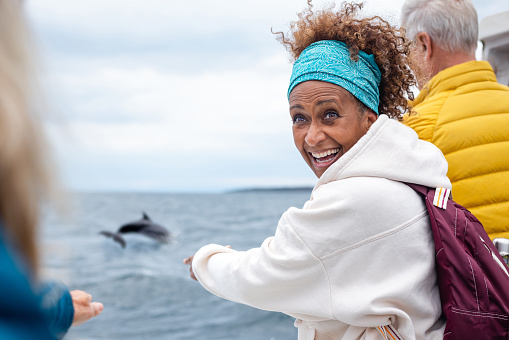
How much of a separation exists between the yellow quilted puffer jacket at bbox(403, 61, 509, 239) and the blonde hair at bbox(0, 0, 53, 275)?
79.0 inches

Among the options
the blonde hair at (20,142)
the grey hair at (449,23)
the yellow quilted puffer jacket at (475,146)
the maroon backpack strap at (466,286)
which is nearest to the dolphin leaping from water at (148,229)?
the grey hair at (449,23)

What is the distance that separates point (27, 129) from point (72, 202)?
12cm

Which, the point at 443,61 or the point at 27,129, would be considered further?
the point at 443,61

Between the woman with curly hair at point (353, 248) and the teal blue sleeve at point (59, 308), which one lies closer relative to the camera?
the teal blue sleeve at point (59, 308)

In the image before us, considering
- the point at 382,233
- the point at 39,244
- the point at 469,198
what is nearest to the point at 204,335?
the point at 469,198

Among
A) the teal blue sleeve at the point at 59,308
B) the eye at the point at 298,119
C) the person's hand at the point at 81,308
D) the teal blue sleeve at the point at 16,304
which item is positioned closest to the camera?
the teal blue sleeve at the point at 16,304

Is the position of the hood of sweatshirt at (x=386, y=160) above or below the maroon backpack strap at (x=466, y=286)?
above

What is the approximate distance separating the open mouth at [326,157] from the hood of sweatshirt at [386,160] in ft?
0.81

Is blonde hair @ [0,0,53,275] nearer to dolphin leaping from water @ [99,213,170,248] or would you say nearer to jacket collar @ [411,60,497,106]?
→ jacket collar @ [411,60,497,106]

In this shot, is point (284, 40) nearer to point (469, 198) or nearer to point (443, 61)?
point (443, 61)

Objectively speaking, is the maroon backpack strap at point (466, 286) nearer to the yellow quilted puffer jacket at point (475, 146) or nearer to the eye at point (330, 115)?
the eye at point (330, 115)

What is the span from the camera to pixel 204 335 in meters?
9.79

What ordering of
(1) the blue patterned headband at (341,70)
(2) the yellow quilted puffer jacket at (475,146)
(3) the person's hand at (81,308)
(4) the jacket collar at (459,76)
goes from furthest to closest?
1. (4) the jacket collar at (459,76)
2. (2) the yellow quilted puffer jacket at (475,146)
3. (1) the blue patterned headband at (341,70)
4. (3) the person's hand at (81,308)

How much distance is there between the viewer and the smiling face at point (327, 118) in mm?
2002
